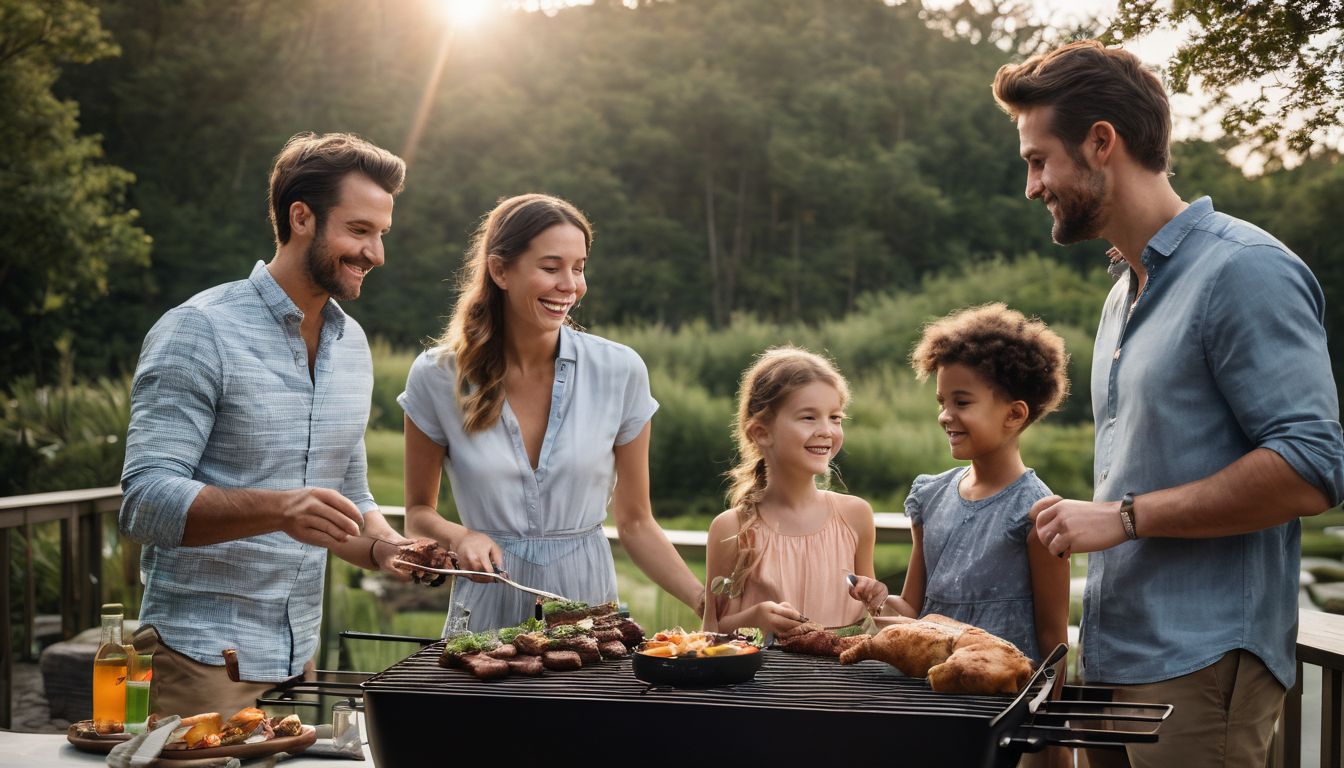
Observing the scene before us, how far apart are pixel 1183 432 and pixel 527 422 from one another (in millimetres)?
1590

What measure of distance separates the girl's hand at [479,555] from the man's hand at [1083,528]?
4.08 ft

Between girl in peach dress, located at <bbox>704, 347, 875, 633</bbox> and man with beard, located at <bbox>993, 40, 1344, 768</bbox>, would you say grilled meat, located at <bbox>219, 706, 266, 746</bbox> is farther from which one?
man with beard, located at <bbox>993, 40, 1344, 768</bbox>

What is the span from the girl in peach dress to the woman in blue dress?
146 millimetres

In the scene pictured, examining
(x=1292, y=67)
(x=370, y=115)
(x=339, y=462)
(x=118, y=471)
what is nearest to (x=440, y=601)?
(x=118, y=471)

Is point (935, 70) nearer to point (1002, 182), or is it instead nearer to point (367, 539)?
point (1002, 182)

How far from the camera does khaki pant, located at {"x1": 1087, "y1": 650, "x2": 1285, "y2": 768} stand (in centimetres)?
216

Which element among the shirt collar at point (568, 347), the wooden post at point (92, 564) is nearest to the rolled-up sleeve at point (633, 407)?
the shirt collar at point (568, 347)

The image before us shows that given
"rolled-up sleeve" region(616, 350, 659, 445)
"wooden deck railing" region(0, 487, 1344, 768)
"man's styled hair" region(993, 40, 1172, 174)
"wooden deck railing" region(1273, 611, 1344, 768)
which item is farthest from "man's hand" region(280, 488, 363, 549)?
"wooden deck railing" region(1273, 611, 1344, 768)

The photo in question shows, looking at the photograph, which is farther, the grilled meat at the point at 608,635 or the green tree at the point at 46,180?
the green tree at the point at 46,180

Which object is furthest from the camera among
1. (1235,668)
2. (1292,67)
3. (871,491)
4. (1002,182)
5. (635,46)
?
(635,46)

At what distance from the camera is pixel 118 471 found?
9.41 metres

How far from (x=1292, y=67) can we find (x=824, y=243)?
1241cm

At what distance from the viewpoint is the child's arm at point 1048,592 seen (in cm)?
272

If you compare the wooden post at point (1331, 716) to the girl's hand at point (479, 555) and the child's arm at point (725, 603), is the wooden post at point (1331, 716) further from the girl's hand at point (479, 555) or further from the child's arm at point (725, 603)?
the girl's hand at point (479, 555)
